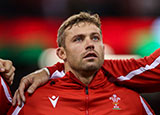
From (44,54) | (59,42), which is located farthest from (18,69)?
(59,42)

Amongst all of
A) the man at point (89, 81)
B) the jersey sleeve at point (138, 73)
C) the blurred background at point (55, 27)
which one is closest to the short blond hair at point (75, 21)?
the man at point (89, 81)

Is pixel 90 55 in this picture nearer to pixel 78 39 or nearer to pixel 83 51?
pixel 83 51

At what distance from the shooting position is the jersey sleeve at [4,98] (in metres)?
1.46

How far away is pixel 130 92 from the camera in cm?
168

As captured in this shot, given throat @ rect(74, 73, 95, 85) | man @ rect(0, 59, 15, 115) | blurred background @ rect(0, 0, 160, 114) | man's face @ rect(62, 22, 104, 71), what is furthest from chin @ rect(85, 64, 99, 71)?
blurred background @ rect(0, 0, 160, 114)

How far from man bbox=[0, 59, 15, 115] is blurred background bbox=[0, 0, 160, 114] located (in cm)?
291

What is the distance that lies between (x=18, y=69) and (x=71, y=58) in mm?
3067

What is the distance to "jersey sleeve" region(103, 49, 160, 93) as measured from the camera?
163 centimetres

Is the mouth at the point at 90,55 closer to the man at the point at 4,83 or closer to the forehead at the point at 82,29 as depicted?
the forehead at the point at 82,29

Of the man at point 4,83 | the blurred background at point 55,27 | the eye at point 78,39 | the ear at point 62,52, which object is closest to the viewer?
the man at point 4,83

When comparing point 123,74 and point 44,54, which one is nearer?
point 123,74

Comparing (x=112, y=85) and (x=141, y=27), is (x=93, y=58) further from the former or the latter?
(x=141, y=27)

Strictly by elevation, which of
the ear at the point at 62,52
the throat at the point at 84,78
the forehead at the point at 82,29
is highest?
the forehead at the point at 82,29

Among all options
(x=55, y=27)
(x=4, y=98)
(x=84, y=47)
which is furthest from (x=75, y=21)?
(x=55, y=27)
